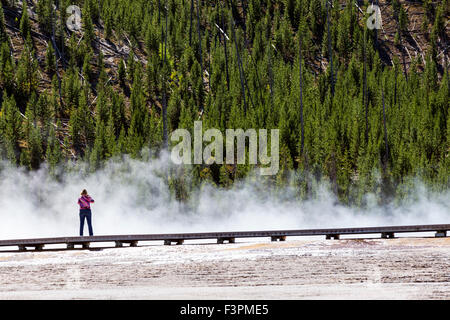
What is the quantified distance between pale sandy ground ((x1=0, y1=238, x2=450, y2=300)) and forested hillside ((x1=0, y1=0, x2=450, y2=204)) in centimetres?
2644

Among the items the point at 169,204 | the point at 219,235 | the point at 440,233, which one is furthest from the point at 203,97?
the point at 440,233

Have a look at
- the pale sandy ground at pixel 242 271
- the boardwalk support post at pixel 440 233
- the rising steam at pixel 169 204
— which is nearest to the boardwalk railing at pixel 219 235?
the boardwalk support post at pixel 440 233

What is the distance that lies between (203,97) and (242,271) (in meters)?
38.7

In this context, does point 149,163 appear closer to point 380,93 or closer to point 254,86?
point 254,86

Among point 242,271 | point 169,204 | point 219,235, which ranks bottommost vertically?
point 242,271

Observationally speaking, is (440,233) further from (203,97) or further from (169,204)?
(203,97)

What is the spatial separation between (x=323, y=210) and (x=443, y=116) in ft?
42.7

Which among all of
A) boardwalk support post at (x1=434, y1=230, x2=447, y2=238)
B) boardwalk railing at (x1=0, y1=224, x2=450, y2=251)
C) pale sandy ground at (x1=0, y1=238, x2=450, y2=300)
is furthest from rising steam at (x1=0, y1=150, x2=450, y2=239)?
pale sandy ground at (x1=0, y1=238, x2=450, y2=300)

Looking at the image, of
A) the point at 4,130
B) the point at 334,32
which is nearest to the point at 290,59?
the point at 334,32

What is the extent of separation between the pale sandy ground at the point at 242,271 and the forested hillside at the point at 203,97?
2644cm

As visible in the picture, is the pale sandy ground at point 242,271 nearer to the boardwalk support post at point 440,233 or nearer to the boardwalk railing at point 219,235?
the boardwalk railing at point 219,235

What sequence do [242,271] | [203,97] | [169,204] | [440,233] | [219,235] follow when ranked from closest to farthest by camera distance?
[242,271]
[440,233]
[219,235]
[169,204]
[203,97]

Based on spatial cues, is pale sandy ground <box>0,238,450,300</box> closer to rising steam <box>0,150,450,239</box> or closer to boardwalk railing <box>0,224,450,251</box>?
boardwalk railing <box>0,224,450,251</box>

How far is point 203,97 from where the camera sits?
54688mm
